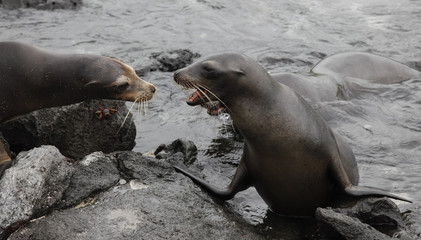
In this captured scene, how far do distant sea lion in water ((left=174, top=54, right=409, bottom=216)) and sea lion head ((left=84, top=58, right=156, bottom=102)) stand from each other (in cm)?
93

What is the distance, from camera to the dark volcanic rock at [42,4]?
12.5m

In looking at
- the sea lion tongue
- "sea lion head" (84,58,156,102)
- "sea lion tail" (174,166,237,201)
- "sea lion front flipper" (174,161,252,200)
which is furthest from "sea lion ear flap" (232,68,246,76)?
"sea lion head" (84,58,156,102)

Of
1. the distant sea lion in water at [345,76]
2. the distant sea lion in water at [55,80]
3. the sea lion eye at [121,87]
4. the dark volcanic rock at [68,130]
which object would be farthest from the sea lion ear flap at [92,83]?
the distant sea lion in water at [345,76]

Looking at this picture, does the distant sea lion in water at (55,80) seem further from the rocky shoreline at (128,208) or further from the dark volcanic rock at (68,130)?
the rocky shoreline at (128,208)

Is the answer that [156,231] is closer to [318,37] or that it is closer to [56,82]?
[56,82]

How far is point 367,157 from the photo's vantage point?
273 inches

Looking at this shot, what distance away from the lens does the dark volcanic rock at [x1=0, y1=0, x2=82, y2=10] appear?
491 inches

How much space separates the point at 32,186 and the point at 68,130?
1.78 meters

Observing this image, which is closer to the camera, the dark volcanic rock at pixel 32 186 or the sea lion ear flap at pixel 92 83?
the dark volcanic rock at pixel 32 186

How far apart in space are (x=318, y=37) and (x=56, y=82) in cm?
686

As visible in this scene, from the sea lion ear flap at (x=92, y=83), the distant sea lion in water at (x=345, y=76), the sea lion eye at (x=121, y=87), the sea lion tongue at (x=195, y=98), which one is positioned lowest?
the distant sea lion in water at (x=345, y=76)

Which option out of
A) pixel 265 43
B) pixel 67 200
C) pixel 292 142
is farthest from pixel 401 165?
pixel 265 43

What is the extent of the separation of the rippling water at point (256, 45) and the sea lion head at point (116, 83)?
3.47 feet

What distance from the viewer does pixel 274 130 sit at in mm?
5016
